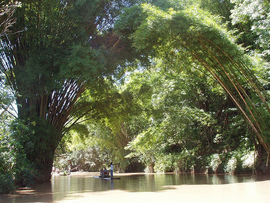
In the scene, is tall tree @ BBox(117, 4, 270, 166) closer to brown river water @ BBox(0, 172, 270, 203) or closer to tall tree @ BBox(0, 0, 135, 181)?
tall tree @ BBox(0, 0, 135, 181)

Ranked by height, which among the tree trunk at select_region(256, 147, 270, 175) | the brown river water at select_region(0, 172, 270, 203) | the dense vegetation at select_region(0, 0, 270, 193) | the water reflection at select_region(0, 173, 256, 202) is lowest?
the water reflection at select_region(0, 173, 256, 202)

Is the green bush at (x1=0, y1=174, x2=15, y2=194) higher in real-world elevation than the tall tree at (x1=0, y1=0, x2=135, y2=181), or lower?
lower

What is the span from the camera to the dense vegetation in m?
9.03

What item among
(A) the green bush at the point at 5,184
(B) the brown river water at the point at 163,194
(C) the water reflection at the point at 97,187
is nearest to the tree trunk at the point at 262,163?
(C) the water reflection at the point at 97,187

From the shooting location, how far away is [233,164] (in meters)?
13.4

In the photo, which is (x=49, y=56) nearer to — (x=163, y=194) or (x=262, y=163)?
(x=163, y=194)

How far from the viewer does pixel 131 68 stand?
47.1 feet

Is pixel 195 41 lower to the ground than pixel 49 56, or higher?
lower

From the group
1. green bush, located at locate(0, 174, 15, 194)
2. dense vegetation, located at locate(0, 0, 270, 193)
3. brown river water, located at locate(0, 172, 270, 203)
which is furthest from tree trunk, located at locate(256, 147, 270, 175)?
green bush, located at locate(0, 174, 15, 194)

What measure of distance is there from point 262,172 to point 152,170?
41.1 feet

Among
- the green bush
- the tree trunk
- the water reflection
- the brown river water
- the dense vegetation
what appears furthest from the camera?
the tree trunk

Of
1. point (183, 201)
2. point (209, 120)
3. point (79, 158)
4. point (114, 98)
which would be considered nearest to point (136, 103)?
point (114, 98)

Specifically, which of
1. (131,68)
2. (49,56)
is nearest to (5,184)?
(49,56)

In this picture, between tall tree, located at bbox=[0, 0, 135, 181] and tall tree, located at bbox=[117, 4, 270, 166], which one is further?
tall tree, located at bbox=[0, 0, 135, 181]
